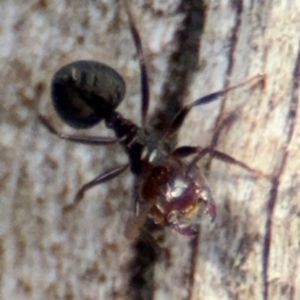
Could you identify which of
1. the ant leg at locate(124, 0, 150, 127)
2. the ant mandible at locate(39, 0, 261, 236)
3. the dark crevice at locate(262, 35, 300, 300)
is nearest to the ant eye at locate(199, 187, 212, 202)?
the ant mandible at locate(39, 0, 261, 236)

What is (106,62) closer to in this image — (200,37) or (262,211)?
(200,37)

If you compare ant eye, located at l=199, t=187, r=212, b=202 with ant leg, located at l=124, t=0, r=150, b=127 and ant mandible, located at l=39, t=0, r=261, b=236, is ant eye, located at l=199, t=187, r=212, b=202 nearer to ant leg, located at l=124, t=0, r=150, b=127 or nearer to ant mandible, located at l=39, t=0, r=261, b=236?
ant mandible, located at l=39, t=0, r=261, b=236

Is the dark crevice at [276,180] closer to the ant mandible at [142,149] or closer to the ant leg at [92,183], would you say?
the ant mandible at [142,149]

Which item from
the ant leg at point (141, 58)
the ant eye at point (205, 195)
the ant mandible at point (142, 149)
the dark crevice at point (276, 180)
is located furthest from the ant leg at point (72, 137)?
the dark crevice at point (276, 180)

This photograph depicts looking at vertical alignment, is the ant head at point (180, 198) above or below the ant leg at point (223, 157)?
below

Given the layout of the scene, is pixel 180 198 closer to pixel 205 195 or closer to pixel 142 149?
pixel 205 195

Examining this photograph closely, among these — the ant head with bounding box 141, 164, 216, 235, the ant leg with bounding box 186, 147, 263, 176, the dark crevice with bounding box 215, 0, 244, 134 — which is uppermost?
the dark crevice with bounding box 215, 0, 244, 134

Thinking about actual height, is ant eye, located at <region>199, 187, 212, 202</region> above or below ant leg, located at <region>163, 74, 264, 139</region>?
below

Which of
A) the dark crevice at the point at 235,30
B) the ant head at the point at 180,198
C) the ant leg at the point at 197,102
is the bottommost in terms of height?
the ant head at the point at 180,198
